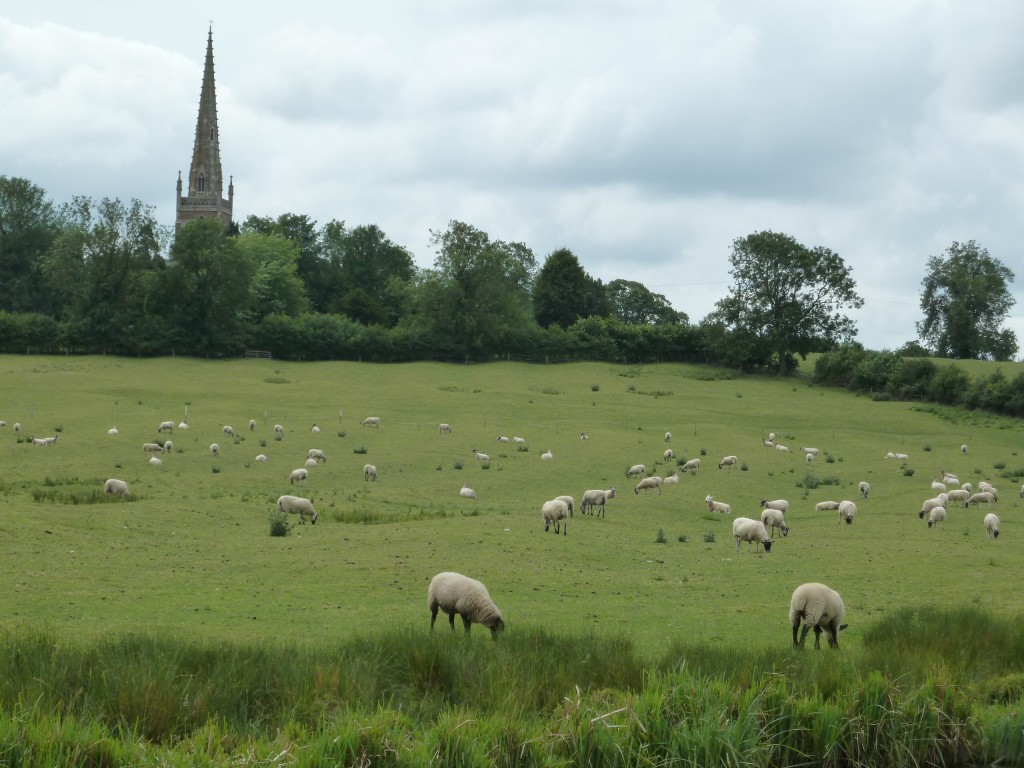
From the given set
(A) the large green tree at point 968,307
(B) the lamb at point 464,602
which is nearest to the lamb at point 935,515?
(B) the lamb at point 464,602

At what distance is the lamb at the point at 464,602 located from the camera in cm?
1869

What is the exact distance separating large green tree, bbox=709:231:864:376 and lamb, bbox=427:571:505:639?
7760 centimetres

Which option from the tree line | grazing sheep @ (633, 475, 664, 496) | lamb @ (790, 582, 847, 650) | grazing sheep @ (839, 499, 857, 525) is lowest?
grazing sheep @ (633, 475, 664, 496)

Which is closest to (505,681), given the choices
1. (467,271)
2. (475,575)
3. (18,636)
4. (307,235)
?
(18,636)

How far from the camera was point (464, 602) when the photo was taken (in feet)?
62.1

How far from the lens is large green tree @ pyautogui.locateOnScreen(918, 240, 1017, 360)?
390ft

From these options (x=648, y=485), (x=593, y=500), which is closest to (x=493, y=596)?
(x=593, y=500)

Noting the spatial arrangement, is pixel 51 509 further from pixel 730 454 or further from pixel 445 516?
pixel 730 454

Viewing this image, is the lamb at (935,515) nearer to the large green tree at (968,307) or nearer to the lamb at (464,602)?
the lamb at (464,602)

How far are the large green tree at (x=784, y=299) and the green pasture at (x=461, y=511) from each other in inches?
467

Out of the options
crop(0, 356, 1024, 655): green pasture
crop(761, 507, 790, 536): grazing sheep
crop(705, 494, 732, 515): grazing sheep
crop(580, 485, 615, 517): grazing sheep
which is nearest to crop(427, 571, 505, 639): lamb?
crop(0, 356, 1024, 655): green pasture

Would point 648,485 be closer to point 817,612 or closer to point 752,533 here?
point 752,533

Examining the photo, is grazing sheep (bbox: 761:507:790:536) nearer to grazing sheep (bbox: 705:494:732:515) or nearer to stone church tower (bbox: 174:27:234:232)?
grazing sheep (bbox: 705:494:732:515)

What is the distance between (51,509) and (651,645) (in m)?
20.7
